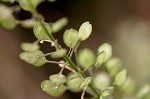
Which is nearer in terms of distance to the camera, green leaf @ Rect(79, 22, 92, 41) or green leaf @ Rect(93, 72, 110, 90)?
green leaf @ Rect(79, 22, 92, 41)

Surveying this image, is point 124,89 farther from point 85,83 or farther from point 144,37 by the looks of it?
point 144,37

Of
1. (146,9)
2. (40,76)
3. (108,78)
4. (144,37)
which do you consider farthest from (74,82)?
(146,9)

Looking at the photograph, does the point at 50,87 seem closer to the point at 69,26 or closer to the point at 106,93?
the point at 106,93

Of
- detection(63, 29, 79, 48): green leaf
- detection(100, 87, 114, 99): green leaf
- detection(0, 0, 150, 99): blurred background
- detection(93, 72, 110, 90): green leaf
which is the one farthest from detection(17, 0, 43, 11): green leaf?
detection(0, 0, 150, 99): blurred background

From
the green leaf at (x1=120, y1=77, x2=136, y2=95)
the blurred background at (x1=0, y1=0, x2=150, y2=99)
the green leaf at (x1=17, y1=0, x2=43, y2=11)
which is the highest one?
the blurred background at (x1=0, y1=0, x2=150, y2=99)

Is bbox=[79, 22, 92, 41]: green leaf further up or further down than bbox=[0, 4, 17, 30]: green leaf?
further down

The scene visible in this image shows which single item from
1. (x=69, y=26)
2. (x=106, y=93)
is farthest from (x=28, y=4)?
(x=69, y=26)

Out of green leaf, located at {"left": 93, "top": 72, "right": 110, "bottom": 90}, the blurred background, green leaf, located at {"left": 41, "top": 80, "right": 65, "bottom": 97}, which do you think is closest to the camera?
green leaf, located at {"left": 41, "top": 80, "right": 65, "bottom": 97}

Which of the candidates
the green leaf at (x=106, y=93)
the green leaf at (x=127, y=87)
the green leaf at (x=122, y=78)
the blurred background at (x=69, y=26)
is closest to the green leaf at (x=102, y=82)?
the green leaf at (x=127, y=87)

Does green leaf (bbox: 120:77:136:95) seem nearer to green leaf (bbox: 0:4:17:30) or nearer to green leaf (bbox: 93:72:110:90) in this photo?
green leaf (bbox: 93:72:110:90)
